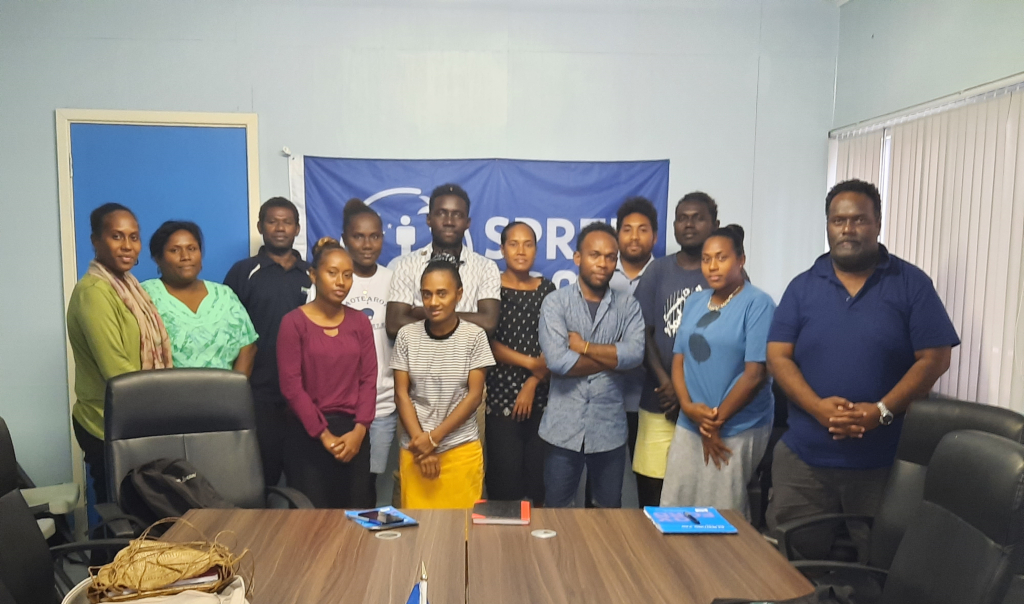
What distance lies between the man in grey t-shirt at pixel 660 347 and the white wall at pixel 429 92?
51 centimetres

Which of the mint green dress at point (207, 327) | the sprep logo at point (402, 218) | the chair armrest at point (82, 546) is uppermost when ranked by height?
the sprep logo at point (402, 218)

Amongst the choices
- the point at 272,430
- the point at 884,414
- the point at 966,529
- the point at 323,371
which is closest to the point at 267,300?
the point at 323,371

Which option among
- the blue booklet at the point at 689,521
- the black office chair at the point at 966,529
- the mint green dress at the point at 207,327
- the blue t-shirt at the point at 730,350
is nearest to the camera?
the black office chair at the point at 966,529

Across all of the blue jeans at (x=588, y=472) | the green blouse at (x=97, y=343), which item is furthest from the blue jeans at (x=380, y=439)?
the green blouse at (x=97, y=343)

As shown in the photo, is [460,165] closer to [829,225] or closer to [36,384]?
[829,225]

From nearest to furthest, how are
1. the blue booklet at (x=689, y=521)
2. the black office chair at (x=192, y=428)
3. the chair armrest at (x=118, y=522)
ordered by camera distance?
1. the blue booklet at (x=689, y=521)
2. the chair armrest at (x=118, y=522)
3. the black office chair at (x=192, y=428)

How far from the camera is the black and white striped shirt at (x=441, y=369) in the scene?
3447mm

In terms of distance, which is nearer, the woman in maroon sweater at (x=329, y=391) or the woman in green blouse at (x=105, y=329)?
the woman in green blouse at (x=105, y=329)

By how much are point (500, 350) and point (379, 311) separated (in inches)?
28.3

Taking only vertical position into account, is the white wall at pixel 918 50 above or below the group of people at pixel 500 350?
above

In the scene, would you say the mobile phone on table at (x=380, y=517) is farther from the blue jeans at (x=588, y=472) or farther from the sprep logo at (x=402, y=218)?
the sprep logo at (x=402, y=218)

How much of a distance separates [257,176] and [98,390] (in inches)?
54.9

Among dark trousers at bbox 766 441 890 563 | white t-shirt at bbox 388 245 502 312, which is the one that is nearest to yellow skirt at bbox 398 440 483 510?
white t-shirt at bbox 388 245 502 312

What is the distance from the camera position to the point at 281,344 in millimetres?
3580
